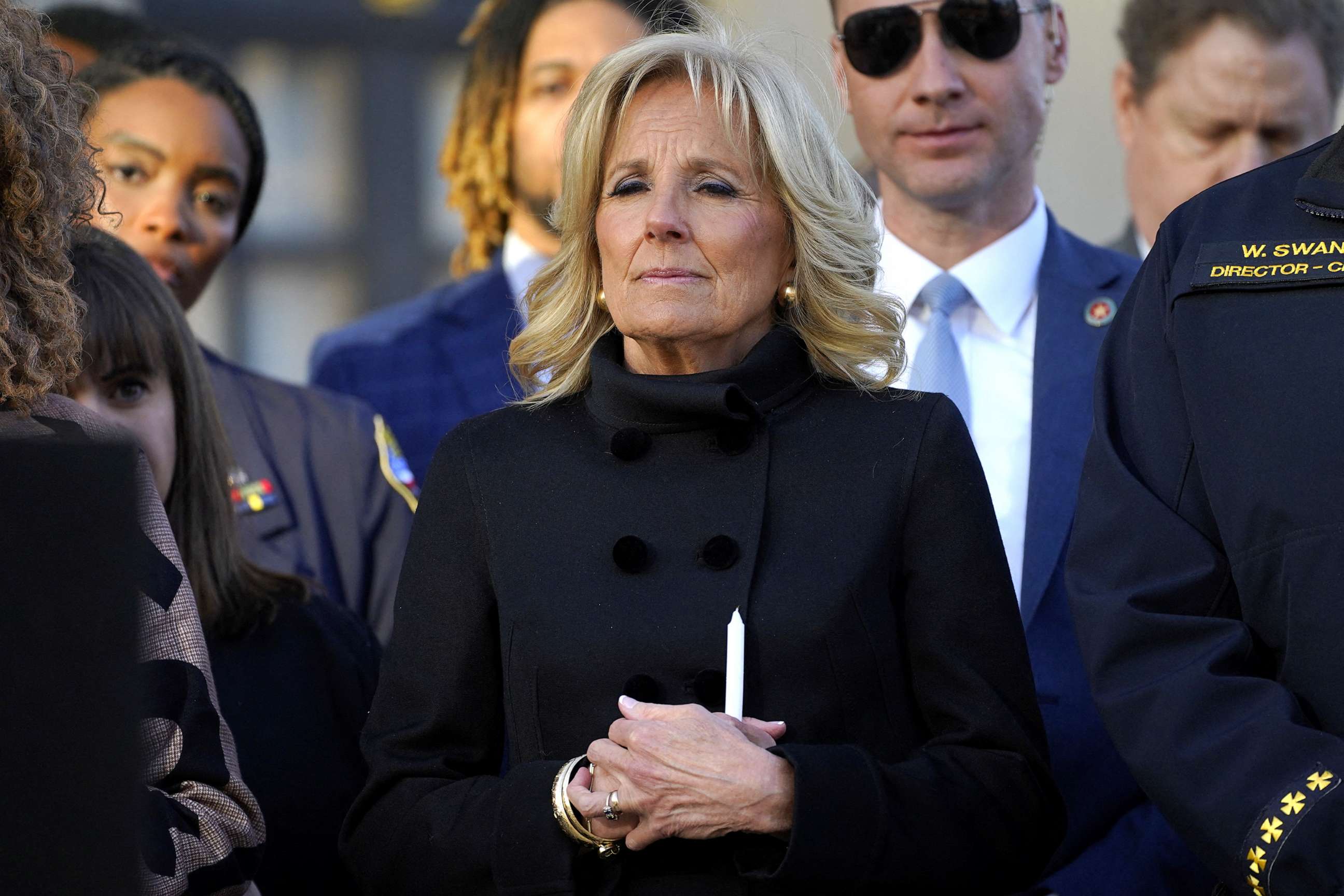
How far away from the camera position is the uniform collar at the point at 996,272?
12.5 feet

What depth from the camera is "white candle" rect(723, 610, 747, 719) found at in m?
2.63

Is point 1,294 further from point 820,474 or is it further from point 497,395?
point 497,395

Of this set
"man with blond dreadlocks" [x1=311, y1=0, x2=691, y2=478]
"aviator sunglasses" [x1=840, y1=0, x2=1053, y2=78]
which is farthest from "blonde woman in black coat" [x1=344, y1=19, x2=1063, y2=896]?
"man with blond dreadlocks" [x1=311, y1=0, x2=691, y2=478]

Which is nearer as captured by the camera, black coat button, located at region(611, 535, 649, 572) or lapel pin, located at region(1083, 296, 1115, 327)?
black coat button, located at region(611, 535, 649, 572)

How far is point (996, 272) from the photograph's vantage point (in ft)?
12.5

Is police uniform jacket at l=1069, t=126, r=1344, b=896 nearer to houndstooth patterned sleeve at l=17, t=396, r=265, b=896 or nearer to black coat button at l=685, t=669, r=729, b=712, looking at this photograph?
black coat button at l=685, t=669, r=729, b=712

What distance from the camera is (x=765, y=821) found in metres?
2.54

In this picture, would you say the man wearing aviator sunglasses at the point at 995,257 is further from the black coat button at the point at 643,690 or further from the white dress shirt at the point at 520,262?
the white dress shirt at the point at 520,262

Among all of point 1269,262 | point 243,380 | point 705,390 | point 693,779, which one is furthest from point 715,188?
point 243,380

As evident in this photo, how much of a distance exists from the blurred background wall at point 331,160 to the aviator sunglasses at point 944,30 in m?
4.71

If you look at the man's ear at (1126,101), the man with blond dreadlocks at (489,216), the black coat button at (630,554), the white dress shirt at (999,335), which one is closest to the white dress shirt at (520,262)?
the man with blond dreadlocks at (489,216)

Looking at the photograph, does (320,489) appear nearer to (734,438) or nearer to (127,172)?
(127,172)

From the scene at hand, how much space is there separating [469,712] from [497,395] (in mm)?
1778

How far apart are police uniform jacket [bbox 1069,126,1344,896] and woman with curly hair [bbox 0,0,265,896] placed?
4.06 ft
